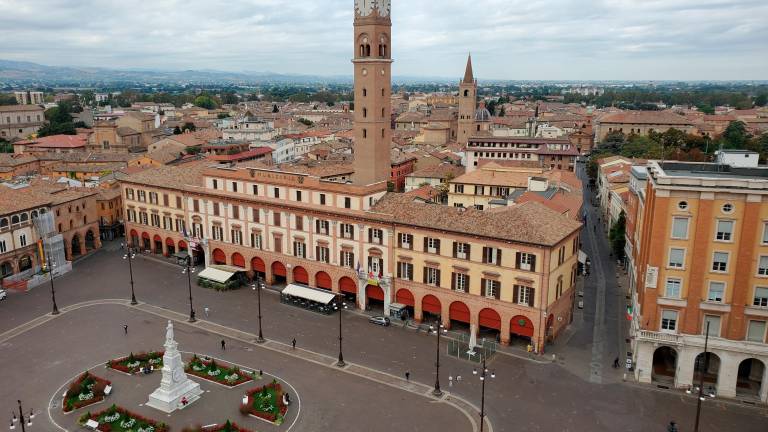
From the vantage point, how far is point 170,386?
44.9 m

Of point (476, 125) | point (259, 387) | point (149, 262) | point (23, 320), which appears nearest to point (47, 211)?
point (149, 262)

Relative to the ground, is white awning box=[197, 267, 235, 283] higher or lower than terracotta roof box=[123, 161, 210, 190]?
lower

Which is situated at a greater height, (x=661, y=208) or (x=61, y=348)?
(x=661, y=208)

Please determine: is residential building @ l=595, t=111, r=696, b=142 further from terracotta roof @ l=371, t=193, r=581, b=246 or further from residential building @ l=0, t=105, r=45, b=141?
residential building @ l=0, t=105, r=45, b=141

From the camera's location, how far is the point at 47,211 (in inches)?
3123

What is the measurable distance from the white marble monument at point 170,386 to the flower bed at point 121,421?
5.85 feet

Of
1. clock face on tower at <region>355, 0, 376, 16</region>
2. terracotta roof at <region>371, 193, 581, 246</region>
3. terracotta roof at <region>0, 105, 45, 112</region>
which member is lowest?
terracotta roof at <region>371, 193, 581, 246</region>

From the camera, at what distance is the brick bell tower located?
229 ft

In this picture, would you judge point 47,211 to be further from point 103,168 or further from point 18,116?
point 18,116

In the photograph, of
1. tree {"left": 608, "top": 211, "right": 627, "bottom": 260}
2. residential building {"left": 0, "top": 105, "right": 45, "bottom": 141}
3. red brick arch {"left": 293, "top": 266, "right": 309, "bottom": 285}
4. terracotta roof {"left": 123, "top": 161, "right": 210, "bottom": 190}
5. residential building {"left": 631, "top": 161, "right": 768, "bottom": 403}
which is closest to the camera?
residential building {"left": 631, "top": 161, "right": 768, "bottom": 403}

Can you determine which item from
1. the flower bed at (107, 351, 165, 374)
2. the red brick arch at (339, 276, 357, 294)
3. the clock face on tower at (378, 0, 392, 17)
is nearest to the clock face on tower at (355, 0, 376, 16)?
the clock face on tower at (378, 0, 392, 17)

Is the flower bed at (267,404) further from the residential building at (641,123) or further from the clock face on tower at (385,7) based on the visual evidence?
the residential building at (641,123)

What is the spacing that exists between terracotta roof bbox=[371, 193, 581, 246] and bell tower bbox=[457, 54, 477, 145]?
9729 cm

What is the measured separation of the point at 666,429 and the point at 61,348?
51.7 metres
